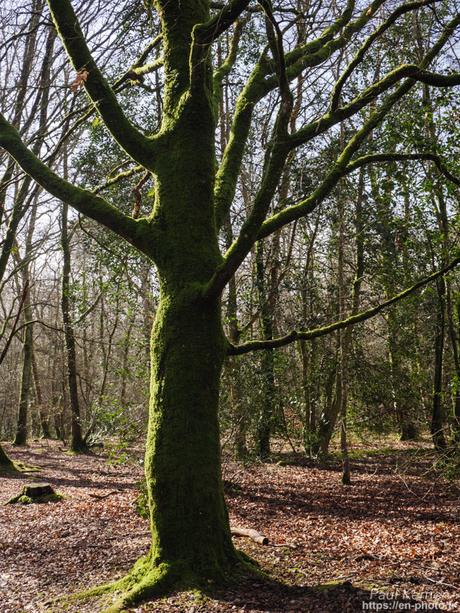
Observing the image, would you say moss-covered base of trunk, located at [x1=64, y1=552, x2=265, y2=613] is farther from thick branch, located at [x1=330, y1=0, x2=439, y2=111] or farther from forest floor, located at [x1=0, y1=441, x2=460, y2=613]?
thick branch, located at [x1=330, y1=0, x2=439, y2=111]

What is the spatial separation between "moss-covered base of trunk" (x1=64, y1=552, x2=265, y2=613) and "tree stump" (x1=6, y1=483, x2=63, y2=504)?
16.6 feet

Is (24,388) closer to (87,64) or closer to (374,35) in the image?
(87,64)

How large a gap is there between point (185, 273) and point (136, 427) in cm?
444

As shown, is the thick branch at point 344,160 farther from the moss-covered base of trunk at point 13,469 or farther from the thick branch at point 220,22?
the moss-covered base of trunk at point 13,469

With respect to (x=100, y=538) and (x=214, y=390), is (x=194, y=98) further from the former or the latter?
(x=100, y=538)

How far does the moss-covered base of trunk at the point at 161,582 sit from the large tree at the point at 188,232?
1 centimetres

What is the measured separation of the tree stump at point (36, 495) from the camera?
885 centimetres

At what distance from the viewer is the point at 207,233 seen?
4.75 m

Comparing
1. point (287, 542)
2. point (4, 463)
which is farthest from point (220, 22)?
point (4, 463)

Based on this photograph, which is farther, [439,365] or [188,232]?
[439,365]

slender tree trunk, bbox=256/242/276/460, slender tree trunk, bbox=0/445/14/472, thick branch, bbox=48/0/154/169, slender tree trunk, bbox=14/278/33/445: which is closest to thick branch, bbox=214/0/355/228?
thick branch, bbox=48/0/154/169

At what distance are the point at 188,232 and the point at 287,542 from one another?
12.4ft

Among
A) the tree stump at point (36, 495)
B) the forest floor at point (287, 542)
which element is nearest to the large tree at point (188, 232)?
the forest floor at point (287, 542)

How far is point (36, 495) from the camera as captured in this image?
9.00 m
